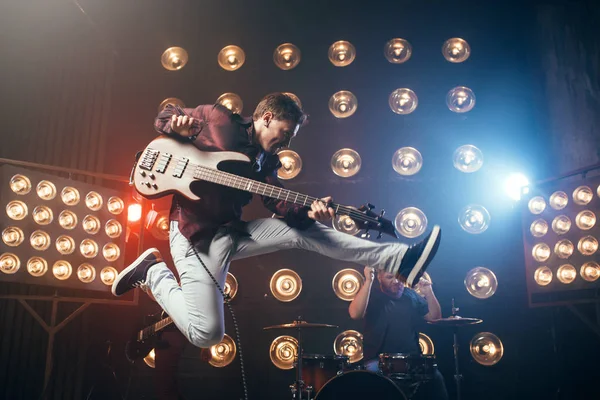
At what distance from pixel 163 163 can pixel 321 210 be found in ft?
3.70

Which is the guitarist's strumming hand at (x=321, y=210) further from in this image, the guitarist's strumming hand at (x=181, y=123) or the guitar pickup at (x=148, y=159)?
the guitar pickup at (x=148, y=159)

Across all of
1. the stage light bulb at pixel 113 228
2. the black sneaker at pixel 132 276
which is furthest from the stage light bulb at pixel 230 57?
the black sneaker at pixel 132 276

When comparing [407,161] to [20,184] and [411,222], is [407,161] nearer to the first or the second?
[411,222]

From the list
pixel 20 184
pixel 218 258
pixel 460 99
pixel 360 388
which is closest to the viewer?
pixel 218 258

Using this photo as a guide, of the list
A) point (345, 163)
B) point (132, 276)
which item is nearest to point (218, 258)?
point (132, 276)

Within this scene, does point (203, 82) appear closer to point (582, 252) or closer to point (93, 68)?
point (93, 68)

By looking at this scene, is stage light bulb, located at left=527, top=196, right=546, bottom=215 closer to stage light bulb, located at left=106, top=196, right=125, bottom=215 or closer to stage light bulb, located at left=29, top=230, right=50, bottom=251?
stage light bulb, located at left=106, top=196, right=125, bottom=215

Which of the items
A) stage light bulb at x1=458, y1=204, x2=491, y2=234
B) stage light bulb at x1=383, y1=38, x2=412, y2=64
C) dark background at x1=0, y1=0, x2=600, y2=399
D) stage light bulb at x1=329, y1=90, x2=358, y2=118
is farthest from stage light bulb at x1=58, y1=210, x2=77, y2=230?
stage light bulb at x1=458, y1=204, x2=491, y2=234

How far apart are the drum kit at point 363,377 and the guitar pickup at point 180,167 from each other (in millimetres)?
1819

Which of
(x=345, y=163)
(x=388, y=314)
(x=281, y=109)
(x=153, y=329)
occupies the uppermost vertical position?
(x=345, y=163)

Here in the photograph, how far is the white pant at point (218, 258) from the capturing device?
11.3 feet

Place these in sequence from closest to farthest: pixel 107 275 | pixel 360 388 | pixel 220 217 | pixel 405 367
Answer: pixel 220 217, pixel 360 388, pixel 405 367, pixel 107 275

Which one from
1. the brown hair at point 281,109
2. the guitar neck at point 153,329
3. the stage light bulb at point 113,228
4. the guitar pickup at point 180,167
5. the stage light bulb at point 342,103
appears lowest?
the guitar neck at point 153,329

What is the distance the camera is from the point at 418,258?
3365 mm
